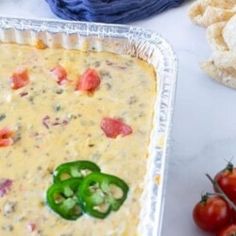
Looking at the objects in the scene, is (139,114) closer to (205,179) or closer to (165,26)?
(205,179)

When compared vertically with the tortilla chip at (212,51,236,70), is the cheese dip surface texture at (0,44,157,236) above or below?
below

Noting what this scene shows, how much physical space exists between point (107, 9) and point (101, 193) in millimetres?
679

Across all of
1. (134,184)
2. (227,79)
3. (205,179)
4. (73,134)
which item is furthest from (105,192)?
(227,79)

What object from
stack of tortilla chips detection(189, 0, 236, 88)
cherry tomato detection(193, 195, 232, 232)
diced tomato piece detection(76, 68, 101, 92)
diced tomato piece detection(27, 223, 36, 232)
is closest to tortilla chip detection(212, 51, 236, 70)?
stack of tortilla chips detection(189, 0, 236, 88)

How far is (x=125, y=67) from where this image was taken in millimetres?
1581

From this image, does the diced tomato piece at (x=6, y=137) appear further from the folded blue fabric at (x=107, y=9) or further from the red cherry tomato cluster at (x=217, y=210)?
the folded blue fabric at (x=107, y=9)

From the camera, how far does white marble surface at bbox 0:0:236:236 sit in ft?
4.74

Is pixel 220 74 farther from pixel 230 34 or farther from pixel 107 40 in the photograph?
pixel 107 40

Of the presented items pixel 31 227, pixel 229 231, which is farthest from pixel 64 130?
pixel 229 231

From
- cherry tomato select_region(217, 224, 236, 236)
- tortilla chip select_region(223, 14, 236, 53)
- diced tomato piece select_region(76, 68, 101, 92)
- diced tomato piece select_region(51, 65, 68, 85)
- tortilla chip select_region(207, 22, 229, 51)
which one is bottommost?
cherry tomato select_region(217, 224, 236, 236)

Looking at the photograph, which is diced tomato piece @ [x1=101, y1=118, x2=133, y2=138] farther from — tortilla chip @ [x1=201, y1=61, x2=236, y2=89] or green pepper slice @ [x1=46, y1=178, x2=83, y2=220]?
tortilla chip @ [x1=201, y1=61, x2=236, y2=89]

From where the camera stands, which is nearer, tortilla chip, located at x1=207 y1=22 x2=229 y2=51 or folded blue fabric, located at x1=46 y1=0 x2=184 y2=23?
tortilla chip, located at x1=207 y1=22 x2=229 y2=51

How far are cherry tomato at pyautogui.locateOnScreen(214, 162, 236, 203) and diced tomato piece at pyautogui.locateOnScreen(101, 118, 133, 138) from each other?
20cm

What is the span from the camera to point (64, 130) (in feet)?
4.68
